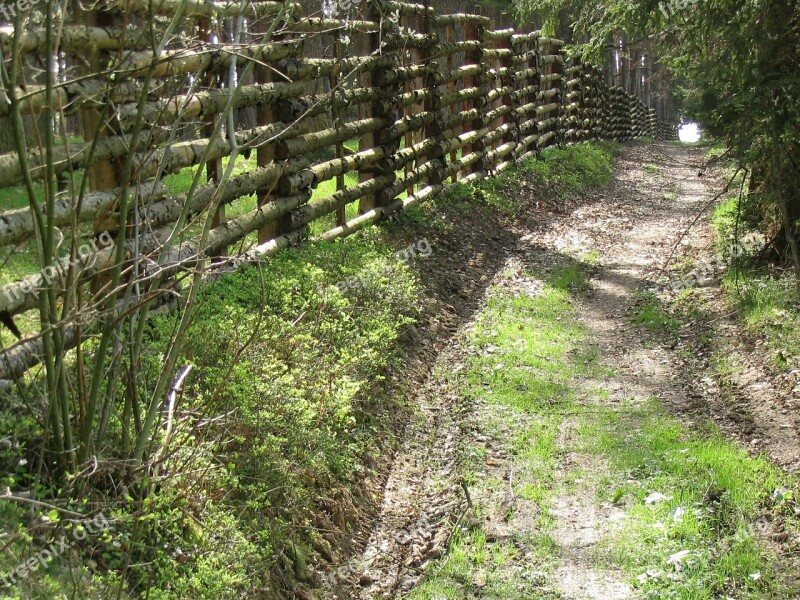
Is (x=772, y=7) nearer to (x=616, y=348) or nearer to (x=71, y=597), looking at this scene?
(x=616, y=348)

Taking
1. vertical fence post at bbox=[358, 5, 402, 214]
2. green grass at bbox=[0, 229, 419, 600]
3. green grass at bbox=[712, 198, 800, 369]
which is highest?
vertical fence post at bbox=[358, 5, 402, 214]

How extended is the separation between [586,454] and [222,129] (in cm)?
309

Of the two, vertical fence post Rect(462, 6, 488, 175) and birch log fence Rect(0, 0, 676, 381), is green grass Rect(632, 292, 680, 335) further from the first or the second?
vertical fence post Rect(462, 6, 488, 175)

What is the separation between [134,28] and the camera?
210 inches

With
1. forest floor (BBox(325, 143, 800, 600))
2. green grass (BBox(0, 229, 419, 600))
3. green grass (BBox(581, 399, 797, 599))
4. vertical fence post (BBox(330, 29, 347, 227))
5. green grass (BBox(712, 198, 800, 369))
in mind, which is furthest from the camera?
vertical fence post (BBox(330, 29, 347, 227))

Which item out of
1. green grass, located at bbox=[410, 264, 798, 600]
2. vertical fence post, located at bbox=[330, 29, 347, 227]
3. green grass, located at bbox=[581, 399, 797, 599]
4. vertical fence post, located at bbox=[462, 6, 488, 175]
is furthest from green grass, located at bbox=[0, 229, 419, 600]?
vertical fence post, located at bbox=[462, 6, 488, 175]

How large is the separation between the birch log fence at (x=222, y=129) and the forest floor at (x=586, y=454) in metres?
1.63

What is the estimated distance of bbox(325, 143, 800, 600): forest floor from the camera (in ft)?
14.8

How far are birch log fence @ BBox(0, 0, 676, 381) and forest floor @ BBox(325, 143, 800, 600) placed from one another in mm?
1629

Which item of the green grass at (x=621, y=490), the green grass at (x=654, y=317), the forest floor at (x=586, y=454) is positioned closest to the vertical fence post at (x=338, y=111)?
the forest floor at (x=586, y=454)

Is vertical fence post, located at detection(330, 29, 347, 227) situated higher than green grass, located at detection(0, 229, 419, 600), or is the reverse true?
vertical fence post, located at detection(330, 29, 347, 227)

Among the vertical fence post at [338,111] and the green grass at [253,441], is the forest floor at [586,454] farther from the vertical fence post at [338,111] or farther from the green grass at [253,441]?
the vertical fence post at [338,111]

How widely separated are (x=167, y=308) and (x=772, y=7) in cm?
546

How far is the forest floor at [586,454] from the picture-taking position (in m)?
4.50
